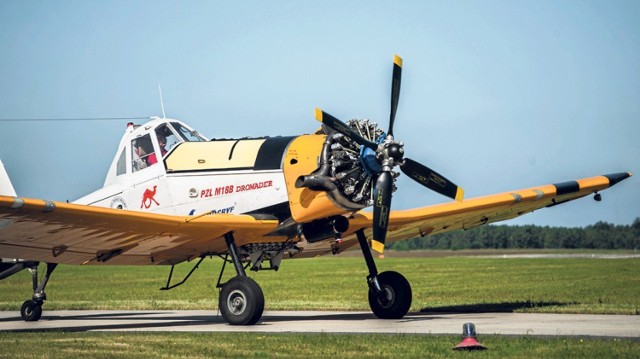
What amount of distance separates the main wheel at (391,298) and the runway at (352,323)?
0.24 metres

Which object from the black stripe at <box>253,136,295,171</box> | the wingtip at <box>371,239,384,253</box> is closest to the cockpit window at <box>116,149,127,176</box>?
the black stripe at <box>253,136,295,171</box>

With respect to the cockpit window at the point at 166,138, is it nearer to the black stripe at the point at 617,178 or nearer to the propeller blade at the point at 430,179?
the propeller blade at the point at 430,179

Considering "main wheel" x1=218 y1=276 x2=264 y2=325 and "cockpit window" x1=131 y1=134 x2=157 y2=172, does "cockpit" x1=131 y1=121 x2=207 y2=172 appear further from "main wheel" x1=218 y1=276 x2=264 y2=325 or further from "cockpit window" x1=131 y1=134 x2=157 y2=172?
"main wheel" x1=218 y1=276 x2=264 y2=325

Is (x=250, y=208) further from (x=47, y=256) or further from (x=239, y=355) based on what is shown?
(x=239, y=355)

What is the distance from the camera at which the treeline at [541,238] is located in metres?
96.8

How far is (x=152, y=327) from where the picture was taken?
63.0ft

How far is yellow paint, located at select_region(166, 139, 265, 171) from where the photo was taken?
1917cm

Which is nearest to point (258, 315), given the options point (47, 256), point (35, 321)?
point (47, 256)

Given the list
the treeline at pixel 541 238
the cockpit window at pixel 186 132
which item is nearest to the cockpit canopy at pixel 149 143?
the cockpit window at pixel 186 132

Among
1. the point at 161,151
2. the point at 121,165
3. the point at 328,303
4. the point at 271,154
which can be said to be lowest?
the point at 328,303

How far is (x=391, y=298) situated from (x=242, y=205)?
11.6 feet

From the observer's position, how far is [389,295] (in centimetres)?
1984

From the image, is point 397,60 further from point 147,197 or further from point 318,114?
point 147,197

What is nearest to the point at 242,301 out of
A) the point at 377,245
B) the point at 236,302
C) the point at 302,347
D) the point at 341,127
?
the point at 236,302
